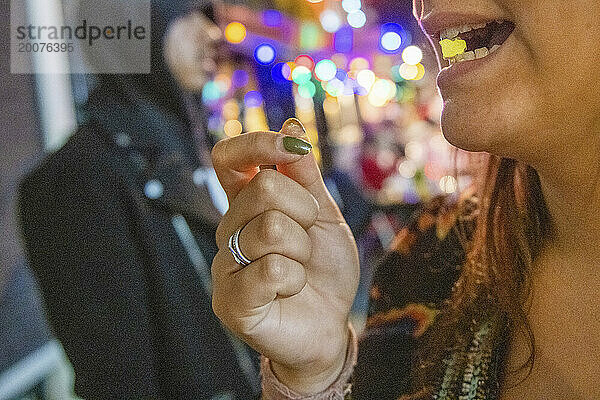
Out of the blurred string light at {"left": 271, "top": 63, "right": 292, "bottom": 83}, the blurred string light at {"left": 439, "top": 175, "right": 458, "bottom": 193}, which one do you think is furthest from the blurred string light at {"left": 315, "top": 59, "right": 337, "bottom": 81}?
the blurred string light at {"left": 439, "top": 175, "right": 458, "bottom": 193}

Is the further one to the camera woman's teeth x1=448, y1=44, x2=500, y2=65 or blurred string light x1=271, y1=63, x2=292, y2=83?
blurred string light x1=271, y1=63, x2=292, y2=83

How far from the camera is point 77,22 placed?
1.62 m

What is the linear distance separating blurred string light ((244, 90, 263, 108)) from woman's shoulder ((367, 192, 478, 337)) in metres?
1.62

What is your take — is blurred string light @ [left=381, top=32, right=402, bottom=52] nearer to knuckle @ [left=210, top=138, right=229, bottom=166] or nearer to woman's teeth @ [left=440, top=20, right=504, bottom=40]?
woman's teeth @ [left=440, top=20, right=504, bottom=40]

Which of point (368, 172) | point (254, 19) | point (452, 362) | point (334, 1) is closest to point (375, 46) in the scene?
point (334, 1)

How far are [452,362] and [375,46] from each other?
8.46 ft

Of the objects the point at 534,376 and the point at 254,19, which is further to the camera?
Answer: the point at 254,19

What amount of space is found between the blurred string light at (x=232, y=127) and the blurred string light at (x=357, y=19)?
0.95 meters

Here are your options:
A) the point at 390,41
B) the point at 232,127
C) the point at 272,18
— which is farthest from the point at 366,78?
the point at 232,127

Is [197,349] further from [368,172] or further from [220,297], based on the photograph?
[368,172]

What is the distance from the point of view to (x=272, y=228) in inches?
25.5

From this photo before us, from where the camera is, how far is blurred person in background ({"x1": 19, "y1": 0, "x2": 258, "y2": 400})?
1.50 meters

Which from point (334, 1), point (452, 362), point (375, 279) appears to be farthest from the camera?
point (334, 1)

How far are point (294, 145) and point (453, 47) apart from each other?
0.83 feet
